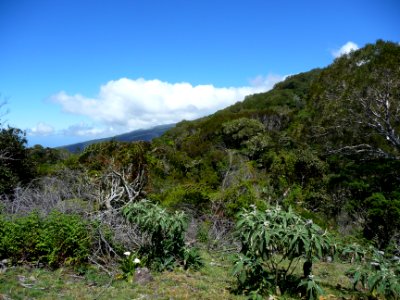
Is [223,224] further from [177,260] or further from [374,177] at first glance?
[374,177]

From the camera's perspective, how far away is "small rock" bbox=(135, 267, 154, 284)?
17.2 ft

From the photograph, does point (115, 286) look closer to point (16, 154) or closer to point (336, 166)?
point (16, 154)

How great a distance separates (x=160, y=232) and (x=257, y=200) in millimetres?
→ 4087

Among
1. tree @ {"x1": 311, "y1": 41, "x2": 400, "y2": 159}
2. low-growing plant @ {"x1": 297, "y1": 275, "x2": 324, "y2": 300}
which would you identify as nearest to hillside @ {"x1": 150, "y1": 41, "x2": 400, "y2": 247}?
tree @ {"x1": 311, "y1": 41, "x2": 400, "y2": 159}

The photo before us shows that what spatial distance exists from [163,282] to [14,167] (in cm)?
923

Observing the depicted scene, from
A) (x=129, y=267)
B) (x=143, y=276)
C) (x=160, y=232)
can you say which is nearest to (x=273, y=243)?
(x=160, y=232)

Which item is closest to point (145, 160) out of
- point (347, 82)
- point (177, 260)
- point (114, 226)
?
point (114, 226)

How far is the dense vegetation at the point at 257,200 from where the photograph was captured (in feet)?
15.0

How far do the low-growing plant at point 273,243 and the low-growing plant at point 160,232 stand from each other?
131 centimetres

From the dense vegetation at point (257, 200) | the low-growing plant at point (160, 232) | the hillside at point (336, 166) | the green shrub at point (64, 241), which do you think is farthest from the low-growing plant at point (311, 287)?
the hillside at point (336, 166)

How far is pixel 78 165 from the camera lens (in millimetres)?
11422

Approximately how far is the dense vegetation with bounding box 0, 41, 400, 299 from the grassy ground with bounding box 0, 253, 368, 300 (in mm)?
240

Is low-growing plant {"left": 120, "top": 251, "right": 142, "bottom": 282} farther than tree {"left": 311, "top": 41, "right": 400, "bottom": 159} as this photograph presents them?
No

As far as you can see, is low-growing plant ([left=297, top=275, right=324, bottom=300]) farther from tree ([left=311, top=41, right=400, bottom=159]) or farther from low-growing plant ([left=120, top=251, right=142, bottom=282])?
tree ([left=311, top=41, right=400, bottom=159])
